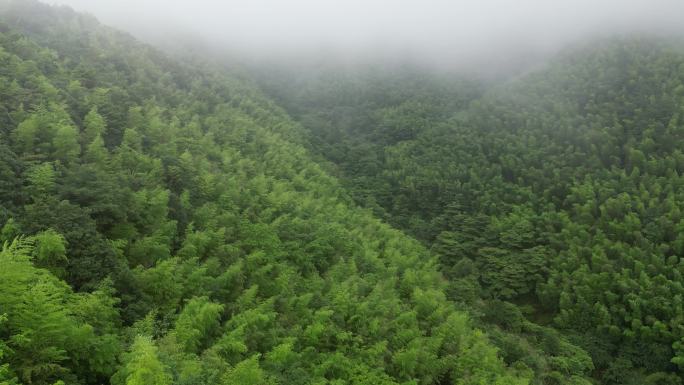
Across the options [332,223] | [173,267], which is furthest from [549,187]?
[173,267]

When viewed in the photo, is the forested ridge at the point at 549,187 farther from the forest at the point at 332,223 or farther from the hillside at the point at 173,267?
the hillside at the point at 173,267

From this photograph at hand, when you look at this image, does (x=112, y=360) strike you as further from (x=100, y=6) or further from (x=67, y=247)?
(x=100, y=6)

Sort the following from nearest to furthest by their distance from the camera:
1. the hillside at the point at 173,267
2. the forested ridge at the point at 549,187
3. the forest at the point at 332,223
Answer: the hillside at the point at 173,267, the forest at the point at 332,223, the forested ridge at the point at 549,187

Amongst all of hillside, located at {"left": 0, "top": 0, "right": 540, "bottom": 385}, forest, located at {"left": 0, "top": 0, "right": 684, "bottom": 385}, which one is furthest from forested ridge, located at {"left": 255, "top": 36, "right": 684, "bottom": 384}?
hillside, located at {"left": 0, "top": 0, "right": 540, "bottom": 385}

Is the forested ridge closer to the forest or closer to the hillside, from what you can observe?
the forest

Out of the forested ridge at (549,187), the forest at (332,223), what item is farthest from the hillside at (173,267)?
the forested ridge at (549,187)

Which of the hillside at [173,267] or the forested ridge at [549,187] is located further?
the forested ridge at [549,187]

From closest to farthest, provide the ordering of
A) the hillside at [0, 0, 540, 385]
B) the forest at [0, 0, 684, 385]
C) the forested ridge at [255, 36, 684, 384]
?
1. the hillside at [0, 0, 540, 385]
2. the forest at [0, 0, 684, 385]
3. the forested ridge at [255, 36, 684, 384]
